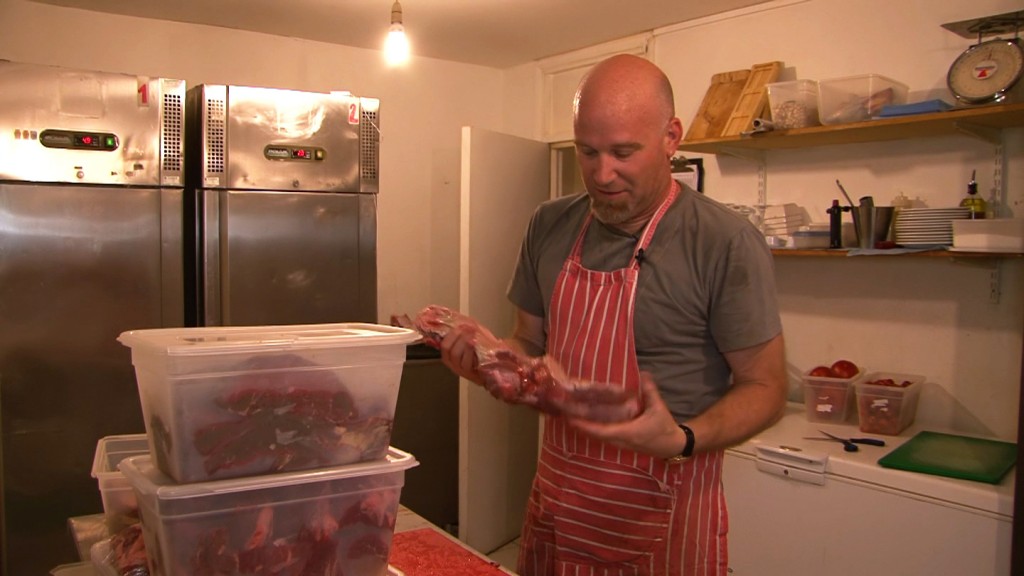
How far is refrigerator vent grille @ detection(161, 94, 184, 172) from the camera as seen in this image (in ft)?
9.44

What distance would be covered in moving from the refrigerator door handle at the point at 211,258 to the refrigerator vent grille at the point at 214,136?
10 centimetres

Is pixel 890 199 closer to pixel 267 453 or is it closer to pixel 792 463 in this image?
pixel 792 463

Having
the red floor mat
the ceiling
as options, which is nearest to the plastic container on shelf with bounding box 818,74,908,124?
the ceiling

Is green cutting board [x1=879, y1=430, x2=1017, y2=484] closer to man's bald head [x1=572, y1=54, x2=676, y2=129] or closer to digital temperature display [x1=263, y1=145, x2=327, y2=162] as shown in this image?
man's bald head [x1=572, y1=54, x2=676, y2=129]

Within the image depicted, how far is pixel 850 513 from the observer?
2.31m

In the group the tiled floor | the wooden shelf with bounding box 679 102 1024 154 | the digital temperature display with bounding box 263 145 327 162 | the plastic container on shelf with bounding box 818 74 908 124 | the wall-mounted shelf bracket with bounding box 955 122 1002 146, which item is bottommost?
the tiled floor

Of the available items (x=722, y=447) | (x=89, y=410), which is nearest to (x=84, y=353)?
(x=89, y=410)

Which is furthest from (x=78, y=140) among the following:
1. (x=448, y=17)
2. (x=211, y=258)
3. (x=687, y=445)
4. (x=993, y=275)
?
(x=993, y=275)

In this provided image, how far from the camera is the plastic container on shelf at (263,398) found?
3.13 ft

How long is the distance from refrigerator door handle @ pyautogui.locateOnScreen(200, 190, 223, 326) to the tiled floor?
1770 mm

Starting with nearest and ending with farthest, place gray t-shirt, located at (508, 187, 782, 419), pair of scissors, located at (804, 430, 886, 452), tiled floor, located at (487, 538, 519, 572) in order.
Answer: gray t-shirt, located at (508, 187, 782, 419) < pair of scissors, located at (804, 430, 886, 452) < tiled floor, located at (487, 538, 519, 572)

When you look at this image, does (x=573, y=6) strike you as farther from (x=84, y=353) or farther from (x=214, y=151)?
(x=84, y=353)

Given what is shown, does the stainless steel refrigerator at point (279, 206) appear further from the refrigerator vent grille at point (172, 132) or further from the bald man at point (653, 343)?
the bald man at point (653, 343)

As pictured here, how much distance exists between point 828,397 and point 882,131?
0.95 m
